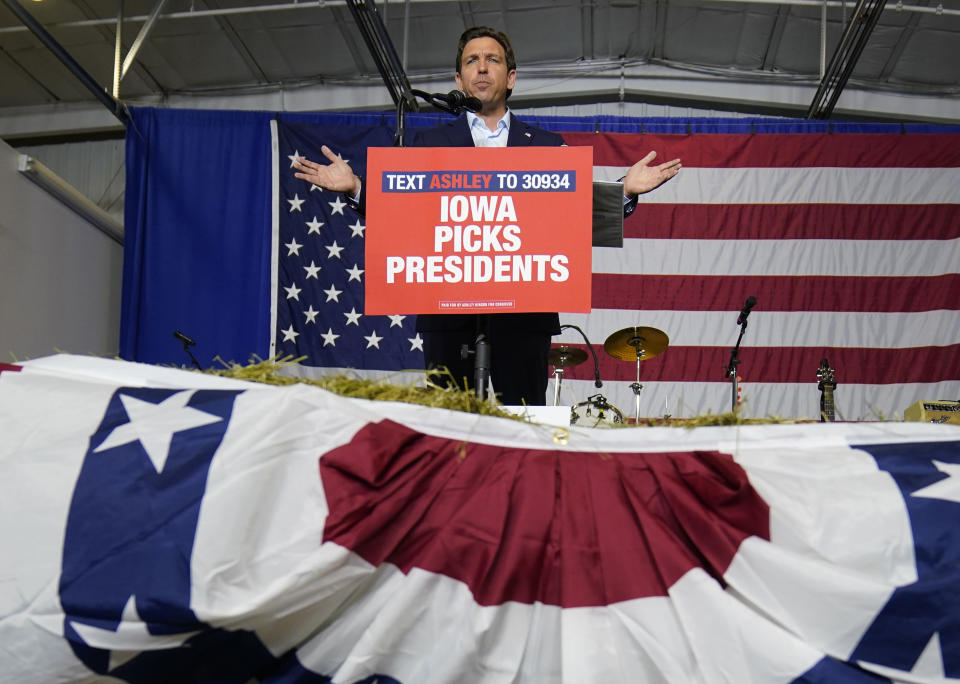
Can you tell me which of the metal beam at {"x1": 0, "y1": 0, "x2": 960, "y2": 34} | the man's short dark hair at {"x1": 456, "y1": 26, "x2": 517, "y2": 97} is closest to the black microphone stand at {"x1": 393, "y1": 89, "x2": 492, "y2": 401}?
the man's short dark hair at {"x1": 456, "y1": 26, "x2": 517, "y2": 97}

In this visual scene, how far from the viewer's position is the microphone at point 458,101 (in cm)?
221

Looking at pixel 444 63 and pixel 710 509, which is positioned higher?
pixel 444 63

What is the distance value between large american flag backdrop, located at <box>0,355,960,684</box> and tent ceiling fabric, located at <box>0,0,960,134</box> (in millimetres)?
5993

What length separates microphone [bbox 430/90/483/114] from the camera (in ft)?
7.26

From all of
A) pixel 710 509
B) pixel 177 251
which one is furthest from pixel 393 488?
pixel 177 251

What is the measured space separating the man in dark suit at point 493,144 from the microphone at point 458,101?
88mm

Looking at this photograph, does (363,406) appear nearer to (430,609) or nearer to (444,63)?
(430,609)

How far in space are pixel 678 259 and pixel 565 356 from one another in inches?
57.0

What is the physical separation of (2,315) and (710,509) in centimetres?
432

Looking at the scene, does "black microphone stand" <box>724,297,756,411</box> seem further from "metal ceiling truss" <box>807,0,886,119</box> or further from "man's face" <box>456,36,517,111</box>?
"metal ceiling truss" <box>807,0,886,119</box>

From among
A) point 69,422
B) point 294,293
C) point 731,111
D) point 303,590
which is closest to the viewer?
point 303,590

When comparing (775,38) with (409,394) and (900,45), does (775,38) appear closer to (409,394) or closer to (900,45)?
(900,45)

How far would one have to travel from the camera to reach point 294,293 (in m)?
5.50

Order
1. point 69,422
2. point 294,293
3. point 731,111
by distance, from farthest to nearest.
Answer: point 731,111 → point 294,293 → point 69,422
